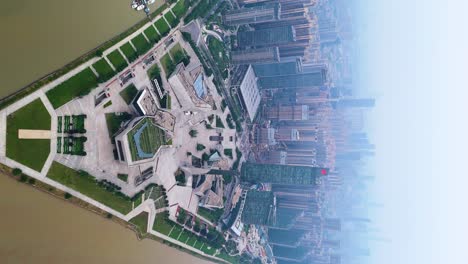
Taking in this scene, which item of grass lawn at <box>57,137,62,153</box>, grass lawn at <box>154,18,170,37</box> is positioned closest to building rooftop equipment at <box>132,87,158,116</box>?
grass lawn at <box>154,18,170,37</box>

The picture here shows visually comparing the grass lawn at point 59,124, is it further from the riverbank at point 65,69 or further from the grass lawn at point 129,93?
the grass lawn at point 129,93

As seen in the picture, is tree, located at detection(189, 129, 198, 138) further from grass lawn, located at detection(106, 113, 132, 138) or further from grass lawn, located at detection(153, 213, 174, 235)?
grass lawn, located at detection(106, 113, 132, 138)

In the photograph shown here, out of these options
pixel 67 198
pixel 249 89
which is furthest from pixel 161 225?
pixel 249 89

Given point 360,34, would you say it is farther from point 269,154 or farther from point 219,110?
point 219,110

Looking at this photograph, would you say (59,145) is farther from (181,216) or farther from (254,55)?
(254,55)

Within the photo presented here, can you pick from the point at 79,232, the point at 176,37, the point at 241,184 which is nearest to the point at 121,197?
the point at 79,232

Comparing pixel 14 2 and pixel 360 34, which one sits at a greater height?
pixel 360 34
